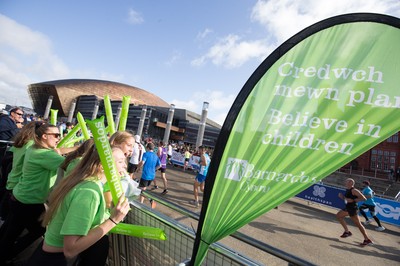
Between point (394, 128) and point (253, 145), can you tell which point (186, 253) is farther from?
point (394, 128)

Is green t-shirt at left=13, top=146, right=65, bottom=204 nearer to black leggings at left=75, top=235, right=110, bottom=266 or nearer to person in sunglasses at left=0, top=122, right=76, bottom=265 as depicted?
person in sunglasses at left=0, top=122, right=76, bottom=265

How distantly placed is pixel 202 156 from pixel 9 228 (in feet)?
17.9

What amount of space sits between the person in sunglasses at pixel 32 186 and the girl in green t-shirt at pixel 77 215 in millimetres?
1088

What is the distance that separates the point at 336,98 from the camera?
1321 mm

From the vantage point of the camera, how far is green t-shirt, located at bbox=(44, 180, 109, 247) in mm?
1401

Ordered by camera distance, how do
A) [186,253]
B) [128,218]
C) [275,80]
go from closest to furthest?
[275,80] → [186,253] → [128,218]

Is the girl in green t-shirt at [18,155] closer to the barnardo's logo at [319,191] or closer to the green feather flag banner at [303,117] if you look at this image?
the green feather flag banner at [303,117]

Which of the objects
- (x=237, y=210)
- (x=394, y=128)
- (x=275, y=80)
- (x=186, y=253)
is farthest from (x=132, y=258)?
(x=394, y=128)

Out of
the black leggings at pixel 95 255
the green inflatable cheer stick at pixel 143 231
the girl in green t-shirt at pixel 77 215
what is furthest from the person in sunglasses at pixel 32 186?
the green inflatable cheer stick at pixel 143 231

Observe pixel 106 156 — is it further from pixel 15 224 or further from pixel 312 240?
pixel 312 240

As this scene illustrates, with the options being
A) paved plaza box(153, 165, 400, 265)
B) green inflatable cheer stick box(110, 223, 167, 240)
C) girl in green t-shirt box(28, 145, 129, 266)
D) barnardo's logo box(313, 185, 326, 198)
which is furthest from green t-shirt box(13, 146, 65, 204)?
barnardo's logo box(313, 185, 326, 198)

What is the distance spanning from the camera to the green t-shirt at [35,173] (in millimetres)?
2494

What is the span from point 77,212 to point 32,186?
1578 millimetres

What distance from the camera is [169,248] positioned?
6.85 feet
